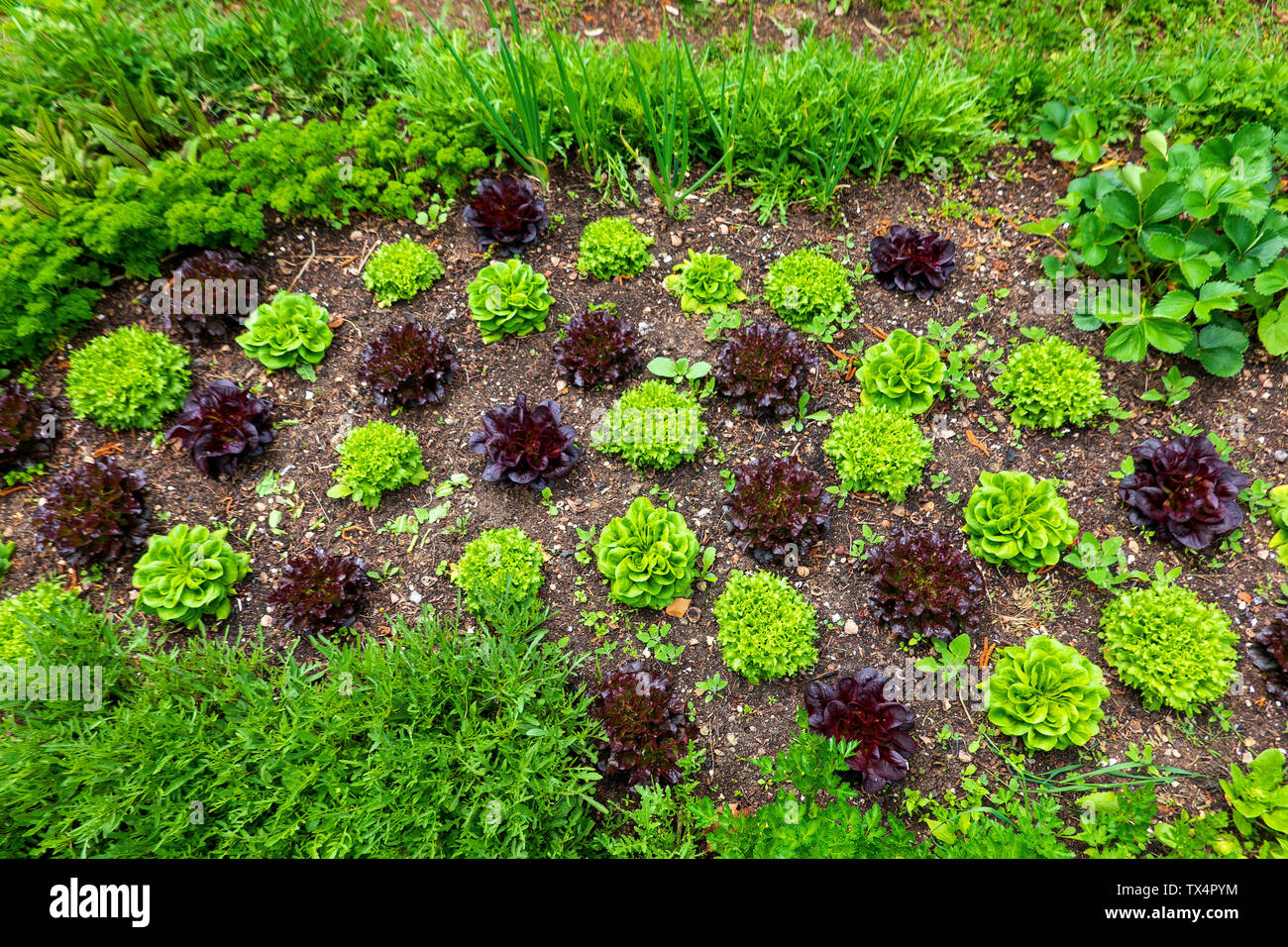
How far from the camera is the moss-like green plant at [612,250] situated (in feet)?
14.9

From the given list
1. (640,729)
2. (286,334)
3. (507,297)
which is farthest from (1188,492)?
(286,334)

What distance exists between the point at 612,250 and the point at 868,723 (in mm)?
3258

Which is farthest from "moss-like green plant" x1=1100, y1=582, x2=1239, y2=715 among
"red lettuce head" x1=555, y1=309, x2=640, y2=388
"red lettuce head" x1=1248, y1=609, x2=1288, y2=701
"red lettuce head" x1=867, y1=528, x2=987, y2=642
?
"red lettuce head" x1=555, y1=309, x2=640, y2=388

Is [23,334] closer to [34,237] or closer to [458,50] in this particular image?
[34,237]

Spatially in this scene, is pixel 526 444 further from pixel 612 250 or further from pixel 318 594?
pixel 612 250

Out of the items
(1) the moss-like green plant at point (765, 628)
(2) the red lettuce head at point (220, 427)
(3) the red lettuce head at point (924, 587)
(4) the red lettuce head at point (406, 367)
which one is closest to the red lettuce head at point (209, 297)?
(2) the red lettuce head at point (220, 427)

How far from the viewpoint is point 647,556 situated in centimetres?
355

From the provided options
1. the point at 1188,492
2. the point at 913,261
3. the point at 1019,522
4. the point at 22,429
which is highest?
the point at 913,261

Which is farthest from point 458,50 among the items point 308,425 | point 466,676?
point 466,676

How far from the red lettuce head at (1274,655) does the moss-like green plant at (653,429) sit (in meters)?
3.03

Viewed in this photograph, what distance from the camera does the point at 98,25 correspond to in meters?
4.79

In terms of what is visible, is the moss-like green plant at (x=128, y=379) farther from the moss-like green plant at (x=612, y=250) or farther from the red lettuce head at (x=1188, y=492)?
the red lettuce head at (x=1188, y=492)

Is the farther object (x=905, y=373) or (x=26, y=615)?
(x=905, y=373)

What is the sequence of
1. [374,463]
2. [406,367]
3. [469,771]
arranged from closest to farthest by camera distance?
[469,771]
[374,463]
[406,367]
